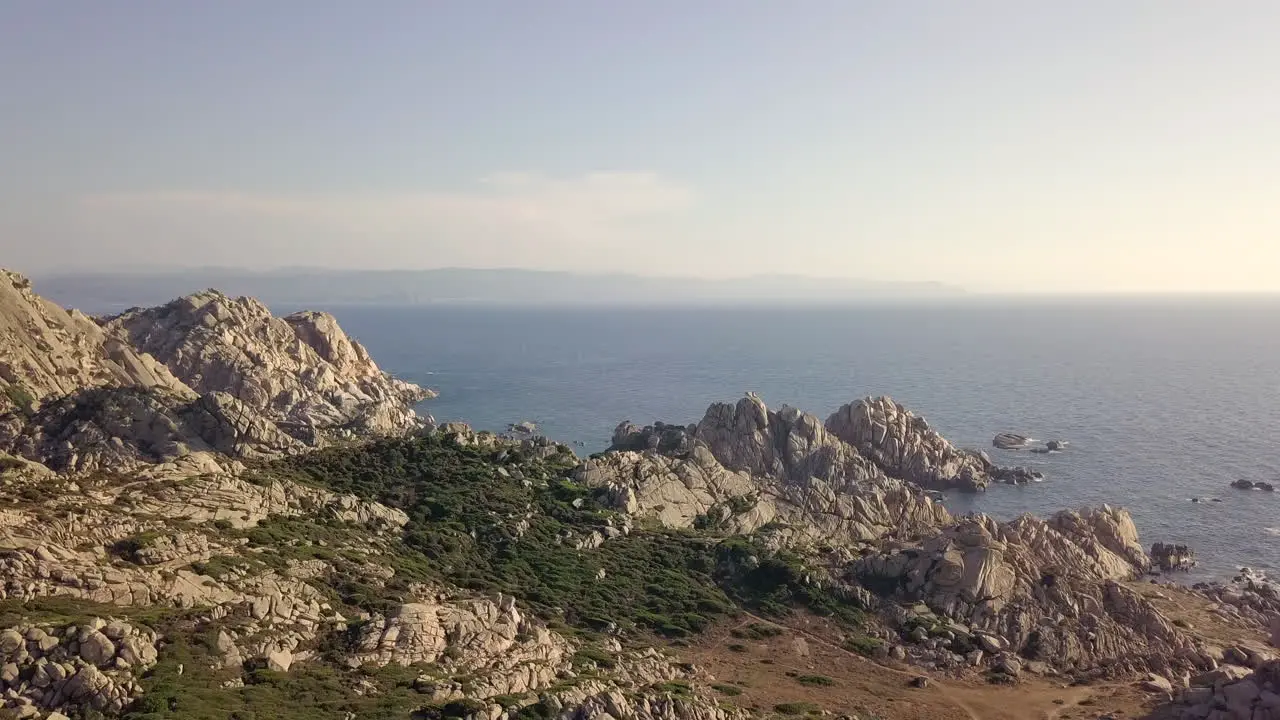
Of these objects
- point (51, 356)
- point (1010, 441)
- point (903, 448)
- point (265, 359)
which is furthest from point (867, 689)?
point (265, 359)

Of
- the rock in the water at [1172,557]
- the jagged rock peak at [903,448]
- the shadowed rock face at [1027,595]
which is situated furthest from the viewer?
the jagged rock peak at [903,448]

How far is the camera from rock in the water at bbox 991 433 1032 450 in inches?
4801

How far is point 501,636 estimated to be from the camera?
4162 centimetres

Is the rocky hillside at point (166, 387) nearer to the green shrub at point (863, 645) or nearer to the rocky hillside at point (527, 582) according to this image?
the rocky hillside at point (527, 582)

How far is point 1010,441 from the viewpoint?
12356cm

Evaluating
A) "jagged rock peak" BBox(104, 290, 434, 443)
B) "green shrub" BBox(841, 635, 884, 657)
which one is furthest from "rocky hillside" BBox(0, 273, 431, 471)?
"green shrub" BBox(841, 635, 884, 657)

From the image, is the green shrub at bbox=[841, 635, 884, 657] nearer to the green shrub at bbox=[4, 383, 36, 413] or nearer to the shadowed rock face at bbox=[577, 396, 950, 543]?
the shadowed rock face at bbox=[577, 396, 950, 543]

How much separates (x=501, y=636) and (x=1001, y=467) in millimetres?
93413

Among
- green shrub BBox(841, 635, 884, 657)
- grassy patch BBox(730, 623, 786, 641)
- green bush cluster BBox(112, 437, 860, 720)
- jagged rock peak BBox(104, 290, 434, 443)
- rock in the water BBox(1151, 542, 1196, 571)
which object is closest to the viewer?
green bush cluster BBox(112, 437, 860, 720)

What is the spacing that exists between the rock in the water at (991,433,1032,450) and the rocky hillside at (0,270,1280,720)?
40.5 meters

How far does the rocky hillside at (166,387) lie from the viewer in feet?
192

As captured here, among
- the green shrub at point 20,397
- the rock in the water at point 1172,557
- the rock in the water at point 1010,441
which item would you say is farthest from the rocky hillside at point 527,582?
the rock in the water at point 1010,441

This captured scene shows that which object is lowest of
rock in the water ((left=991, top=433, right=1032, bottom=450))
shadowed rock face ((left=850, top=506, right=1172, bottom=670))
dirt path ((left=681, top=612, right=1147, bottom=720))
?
dirt path ((left=681, top=612, right=1147, bottom=720))

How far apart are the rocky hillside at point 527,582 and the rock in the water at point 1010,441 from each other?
133 feet
